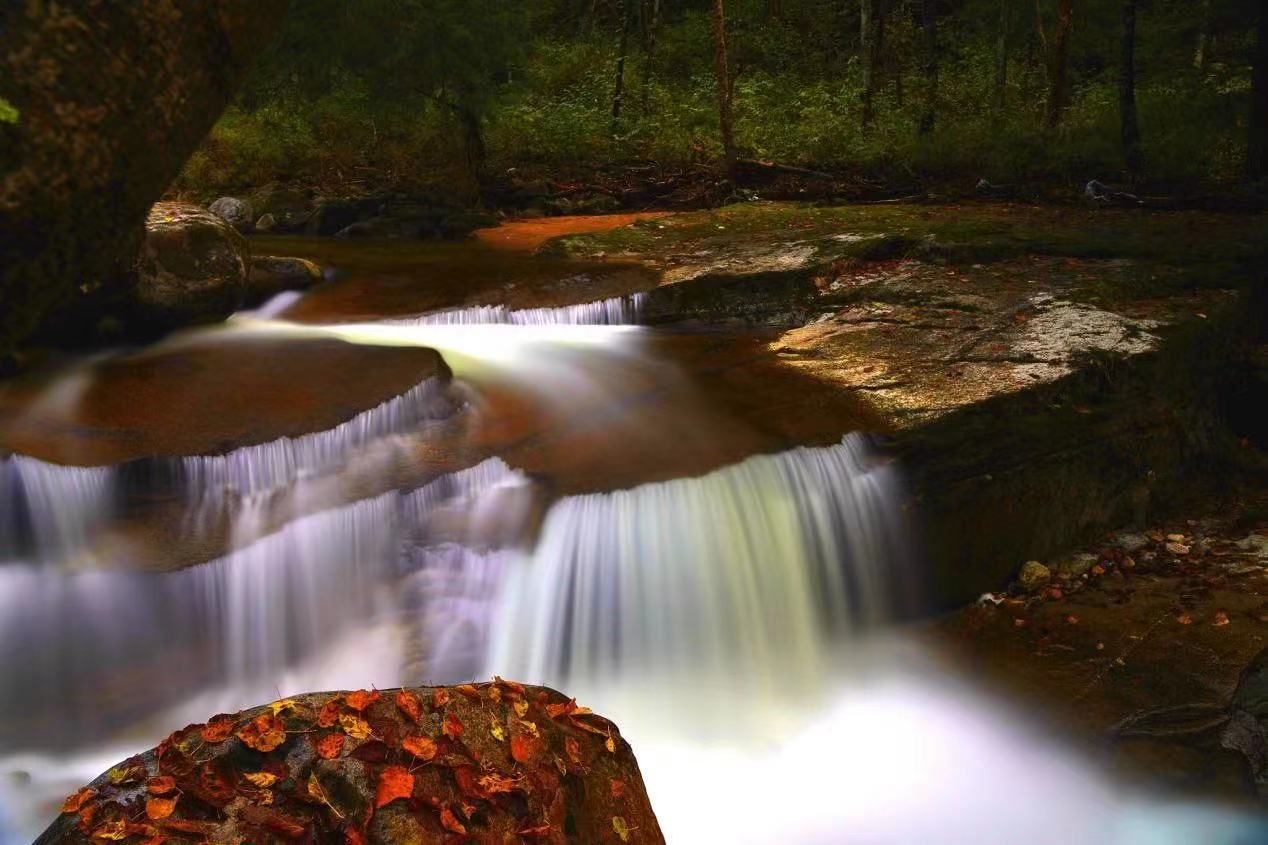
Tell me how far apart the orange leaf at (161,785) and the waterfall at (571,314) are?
699 cm

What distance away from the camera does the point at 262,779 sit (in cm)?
275

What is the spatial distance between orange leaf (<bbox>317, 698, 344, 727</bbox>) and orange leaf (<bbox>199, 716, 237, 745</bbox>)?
0.25 meters

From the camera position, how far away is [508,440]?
6.52m

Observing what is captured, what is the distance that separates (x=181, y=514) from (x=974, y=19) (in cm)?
2624

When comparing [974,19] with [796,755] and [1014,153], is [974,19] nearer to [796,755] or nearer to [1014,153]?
Result: [1014,153]

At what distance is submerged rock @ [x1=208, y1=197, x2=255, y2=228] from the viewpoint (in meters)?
15.1

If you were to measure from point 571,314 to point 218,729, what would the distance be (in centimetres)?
697

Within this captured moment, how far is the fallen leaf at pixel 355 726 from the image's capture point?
289 centimetres

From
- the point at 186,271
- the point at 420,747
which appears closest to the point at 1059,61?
the point at 186,271

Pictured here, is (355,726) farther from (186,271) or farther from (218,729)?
(186,271)

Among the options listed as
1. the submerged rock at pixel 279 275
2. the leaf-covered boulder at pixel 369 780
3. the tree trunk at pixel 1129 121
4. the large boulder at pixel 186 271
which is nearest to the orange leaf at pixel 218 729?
the leaf-covered boulder at pixel 369 780

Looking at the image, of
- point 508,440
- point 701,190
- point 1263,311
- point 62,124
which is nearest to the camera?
point 62,124

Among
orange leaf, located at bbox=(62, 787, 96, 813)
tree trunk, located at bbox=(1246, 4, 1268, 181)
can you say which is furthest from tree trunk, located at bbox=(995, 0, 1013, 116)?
orange leaf, located at bbox=(62, 787, 96, 813)

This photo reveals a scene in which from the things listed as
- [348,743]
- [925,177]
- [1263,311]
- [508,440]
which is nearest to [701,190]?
[925,177]
